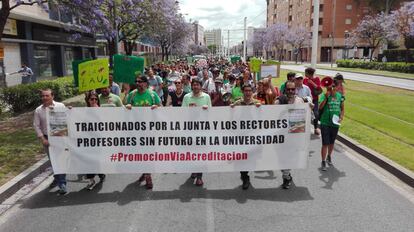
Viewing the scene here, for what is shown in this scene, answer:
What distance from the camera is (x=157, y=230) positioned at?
444 centimetres

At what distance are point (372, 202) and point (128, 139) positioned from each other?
378 centimetres

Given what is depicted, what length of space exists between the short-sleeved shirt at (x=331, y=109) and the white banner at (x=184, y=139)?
995 mm

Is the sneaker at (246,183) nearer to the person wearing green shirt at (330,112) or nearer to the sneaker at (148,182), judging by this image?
the sneaker at (148,182)

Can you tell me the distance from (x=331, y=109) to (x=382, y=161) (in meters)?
1.58

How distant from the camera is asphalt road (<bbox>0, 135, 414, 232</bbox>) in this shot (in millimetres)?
4574

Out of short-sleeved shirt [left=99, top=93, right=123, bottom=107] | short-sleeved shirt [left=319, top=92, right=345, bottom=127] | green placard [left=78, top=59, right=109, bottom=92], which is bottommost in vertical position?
short-sleeved shirt [left=319, top=92, right=345, bottom=127]

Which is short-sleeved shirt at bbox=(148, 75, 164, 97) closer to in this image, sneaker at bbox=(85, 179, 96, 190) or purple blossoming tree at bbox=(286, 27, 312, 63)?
sneaker at bbox=(85, 179, 96, 190)

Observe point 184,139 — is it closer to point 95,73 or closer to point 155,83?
point 95,73

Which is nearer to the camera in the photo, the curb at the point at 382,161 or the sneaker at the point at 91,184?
the sneaker at the point at 91,184

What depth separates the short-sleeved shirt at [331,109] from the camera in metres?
6.65

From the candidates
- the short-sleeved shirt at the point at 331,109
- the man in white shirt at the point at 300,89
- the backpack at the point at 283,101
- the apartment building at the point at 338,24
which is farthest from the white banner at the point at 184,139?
the apartment building at the point at 338,24

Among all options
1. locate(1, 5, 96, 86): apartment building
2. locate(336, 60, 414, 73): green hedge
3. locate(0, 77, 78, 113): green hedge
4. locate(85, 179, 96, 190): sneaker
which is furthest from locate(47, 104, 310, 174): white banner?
locate(336, 60, 414, 73): green hedge

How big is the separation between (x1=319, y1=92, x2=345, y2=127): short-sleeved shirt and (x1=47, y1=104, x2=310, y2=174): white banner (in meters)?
0.99

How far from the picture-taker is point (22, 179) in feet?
20.1
